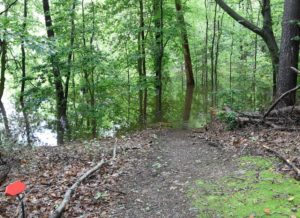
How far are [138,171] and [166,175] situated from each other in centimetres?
72

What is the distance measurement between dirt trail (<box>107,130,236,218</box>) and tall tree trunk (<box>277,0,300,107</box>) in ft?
9.24

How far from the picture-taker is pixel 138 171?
651cm

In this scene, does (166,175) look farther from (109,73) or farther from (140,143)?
(109,73)

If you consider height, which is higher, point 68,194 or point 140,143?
point 140,143

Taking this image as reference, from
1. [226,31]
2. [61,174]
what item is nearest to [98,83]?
[61,174]

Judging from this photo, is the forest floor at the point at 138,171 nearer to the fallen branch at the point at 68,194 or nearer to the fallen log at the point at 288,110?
the fallen branch at the point at 68,194

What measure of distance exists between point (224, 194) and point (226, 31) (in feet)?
75.0

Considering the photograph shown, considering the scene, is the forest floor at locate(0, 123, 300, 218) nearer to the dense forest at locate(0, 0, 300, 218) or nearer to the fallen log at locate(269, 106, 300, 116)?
the dense forest at locate(0, 0, 300, 218)

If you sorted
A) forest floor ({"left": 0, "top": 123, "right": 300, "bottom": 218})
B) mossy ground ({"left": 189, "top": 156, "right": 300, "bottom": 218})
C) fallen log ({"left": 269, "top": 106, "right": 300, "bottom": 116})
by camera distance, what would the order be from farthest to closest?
1. fallen log ({"left": 269, "top": 106, "right": 300, "bottom": 116})
2. forest floor ({"left": 0, "top": 123, "right": 300, "bottom": 218})
3. mossy ground ({"left": 189, "top": 156, "right": 300, "bottom": 218})

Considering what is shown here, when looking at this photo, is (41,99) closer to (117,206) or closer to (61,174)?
(61,174)

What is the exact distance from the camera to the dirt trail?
4.74 m

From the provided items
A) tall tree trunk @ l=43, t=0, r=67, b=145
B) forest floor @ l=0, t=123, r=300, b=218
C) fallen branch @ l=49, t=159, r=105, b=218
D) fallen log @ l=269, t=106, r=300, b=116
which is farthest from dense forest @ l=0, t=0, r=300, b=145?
fallen branch @ l=49, t=159, r=105, b=218

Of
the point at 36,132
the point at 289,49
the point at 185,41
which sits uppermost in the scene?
the point at 185,41

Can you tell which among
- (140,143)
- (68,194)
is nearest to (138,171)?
(68,194)
